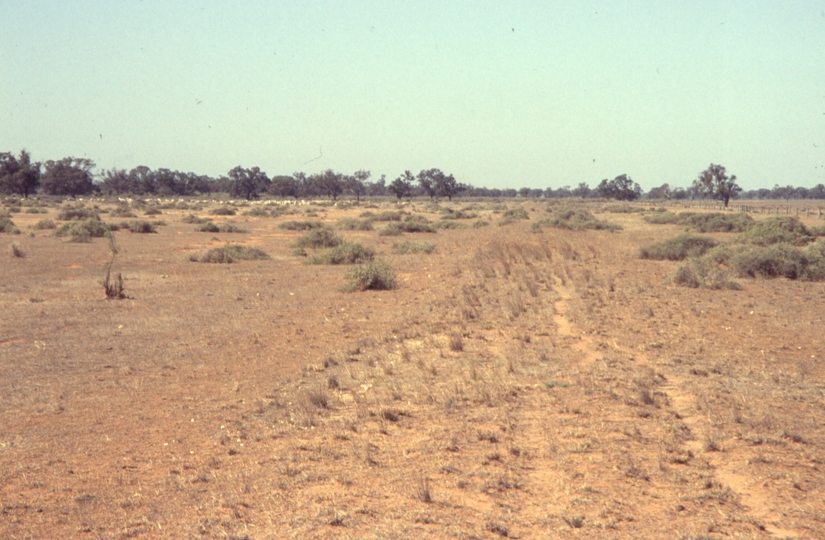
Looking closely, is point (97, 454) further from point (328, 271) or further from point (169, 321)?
point (328, 271)

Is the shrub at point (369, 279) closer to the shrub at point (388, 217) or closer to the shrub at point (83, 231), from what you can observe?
the shrub at point (83, 231)

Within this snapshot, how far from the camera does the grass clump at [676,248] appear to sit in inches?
1091

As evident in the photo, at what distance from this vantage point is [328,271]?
2527 cm

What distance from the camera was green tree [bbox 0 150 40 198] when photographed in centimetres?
10131

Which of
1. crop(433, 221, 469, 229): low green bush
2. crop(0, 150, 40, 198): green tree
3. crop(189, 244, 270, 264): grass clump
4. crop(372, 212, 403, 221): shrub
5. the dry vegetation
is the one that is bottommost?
the dry vegetation

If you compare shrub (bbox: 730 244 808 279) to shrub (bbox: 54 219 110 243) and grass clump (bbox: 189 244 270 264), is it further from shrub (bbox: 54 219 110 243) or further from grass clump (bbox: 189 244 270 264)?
shrub (bbox: 54 219 110 243)

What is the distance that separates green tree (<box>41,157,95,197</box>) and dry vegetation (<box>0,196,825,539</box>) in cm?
11197

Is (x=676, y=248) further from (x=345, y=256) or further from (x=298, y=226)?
(x=298, y=226)

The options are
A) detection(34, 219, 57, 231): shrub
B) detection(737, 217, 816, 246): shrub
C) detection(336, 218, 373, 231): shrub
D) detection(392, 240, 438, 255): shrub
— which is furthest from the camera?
detection(336, 218, 373, 231): shrub

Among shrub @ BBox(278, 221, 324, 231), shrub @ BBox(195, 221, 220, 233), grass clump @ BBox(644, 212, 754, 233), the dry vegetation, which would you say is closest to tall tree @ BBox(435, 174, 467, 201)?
grass clump @ BBox(644, 212, 754, 233)

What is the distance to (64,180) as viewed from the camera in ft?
393

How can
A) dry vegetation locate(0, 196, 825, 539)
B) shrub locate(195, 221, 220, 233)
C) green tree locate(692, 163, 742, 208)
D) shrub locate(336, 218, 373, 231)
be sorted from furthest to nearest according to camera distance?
green tree locate(692, 163, 742, 208), shrub locate(336, 218, 373, 231), shrub locate(195, 221, 220, 233), dry vegetation locate(0, 196, 825, 539)

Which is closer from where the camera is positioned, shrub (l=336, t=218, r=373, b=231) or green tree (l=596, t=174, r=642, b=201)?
shrub (l=336, t=218, r=373, b=231)

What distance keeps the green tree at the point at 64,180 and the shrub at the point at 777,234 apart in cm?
11360
